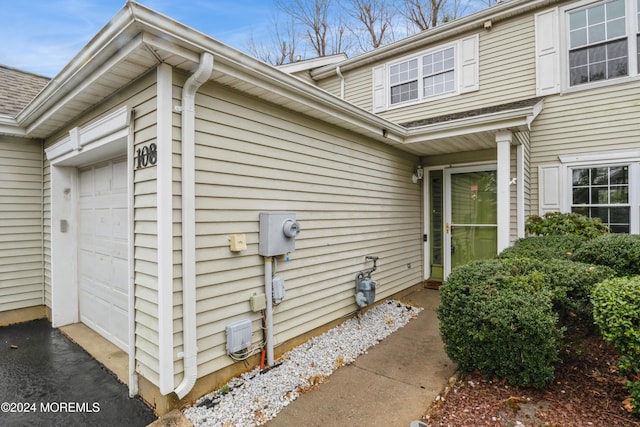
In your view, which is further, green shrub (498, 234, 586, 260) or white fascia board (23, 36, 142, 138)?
green shrub (498, 234, 586, 260)

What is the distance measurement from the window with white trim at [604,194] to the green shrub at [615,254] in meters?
2.05

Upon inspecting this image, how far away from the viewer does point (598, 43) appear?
5.54m

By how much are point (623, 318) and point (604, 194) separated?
4338 millimetres

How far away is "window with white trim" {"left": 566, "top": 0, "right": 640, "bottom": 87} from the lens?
210 inches

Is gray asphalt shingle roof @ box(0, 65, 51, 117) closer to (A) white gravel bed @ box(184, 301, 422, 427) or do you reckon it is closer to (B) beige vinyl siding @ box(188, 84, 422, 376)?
(B) beige vinyl siding @ box(188, 84, 422, 376)

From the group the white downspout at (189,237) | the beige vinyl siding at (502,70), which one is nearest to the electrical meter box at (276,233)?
the white downspout at (189,237)

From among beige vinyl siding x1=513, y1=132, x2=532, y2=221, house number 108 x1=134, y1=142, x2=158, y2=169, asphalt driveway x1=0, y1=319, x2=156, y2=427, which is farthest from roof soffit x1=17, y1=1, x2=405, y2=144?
beige vinyl siding x1=513, y1=132, x2=532, y2=221

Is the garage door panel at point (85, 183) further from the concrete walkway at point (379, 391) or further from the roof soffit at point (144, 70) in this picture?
the concrete walkway at point (379, 391)

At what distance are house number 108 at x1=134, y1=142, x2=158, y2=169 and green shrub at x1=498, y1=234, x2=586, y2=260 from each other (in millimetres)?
4059

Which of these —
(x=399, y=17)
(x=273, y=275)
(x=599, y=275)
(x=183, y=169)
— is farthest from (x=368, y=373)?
(x=399, y=17)

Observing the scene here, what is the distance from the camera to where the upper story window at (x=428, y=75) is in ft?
22.2

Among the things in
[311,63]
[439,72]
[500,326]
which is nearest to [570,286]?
[500,326]

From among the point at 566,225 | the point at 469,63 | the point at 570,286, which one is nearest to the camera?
the point at 570,286

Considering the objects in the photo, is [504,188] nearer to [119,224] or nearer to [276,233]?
[276,233]
